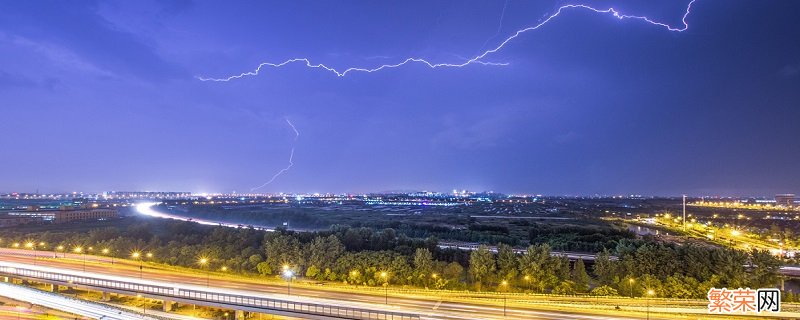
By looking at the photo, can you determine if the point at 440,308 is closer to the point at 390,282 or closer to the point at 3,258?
the point at 390,282

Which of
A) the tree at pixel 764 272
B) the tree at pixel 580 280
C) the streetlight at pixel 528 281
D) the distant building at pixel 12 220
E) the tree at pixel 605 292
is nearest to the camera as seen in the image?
the tree at pixel 605 292

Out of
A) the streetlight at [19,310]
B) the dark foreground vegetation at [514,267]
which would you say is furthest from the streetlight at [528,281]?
the streetlight at [19,310]

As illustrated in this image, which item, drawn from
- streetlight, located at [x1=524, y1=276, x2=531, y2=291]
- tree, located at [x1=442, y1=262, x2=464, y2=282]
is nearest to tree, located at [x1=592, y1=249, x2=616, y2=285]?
streetlight, located at [x1=524, y1=276, x2=531, y2=291]

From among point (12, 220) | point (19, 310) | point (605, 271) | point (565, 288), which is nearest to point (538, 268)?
point (565, 288)

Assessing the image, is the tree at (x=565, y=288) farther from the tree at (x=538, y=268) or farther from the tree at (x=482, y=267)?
the tree at (x=482, y=267)

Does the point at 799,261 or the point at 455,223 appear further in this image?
the point at 455,223

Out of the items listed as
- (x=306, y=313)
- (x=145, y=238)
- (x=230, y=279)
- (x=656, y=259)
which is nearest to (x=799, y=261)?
(x=656, y=259)
